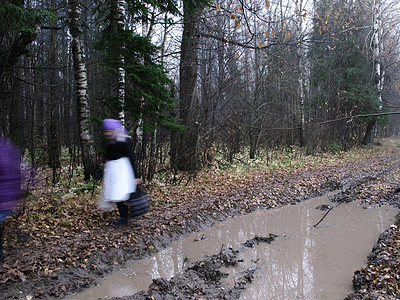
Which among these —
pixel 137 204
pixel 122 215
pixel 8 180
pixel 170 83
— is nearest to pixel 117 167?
pixel 137 204

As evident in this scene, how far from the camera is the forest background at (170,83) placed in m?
7.17

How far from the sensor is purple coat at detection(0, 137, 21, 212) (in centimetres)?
362

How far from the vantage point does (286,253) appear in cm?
570

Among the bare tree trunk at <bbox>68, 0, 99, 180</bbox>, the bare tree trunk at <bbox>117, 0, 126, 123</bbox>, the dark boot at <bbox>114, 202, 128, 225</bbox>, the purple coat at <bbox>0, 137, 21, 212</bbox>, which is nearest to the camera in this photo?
the purple coat at <bbox>0, 137, 21, 212</bbox>

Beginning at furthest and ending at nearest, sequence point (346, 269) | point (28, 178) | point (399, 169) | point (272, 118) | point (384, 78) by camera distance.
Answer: point (384, 78)
point (272, 118)
point (399, 169)
point (28, 178)
point (346, 269)

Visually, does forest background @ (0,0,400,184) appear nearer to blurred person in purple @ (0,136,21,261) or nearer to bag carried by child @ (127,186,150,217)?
bag carried by child @ (127,186,150,217)

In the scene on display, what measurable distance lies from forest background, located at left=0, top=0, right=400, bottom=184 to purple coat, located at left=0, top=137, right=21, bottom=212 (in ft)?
9.40

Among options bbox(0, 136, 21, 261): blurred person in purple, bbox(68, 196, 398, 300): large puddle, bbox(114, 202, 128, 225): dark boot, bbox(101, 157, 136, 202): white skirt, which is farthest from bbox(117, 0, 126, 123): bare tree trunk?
bbox(0, 136, 21, 261): blurred person in purple

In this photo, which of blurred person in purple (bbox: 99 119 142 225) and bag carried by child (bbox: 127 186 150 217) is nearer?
blurred person in purple (bbox: 99 119 142 225)

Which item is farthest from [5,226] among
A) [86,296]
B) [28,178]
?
[86,296]

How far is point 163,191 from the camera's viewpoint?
29.2 ft

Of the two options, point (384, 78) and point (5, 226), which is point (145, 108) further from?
point (384, 78)

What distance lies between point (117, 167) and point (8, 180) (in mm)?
1995

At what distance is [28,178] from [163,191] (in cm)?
370
